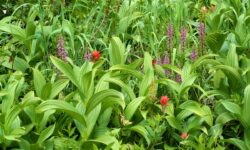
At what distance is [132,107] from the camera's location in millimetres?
3492

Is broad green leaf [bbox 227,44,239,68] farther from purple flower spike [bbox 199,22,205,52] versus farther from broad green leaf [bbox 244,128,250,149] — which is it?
broad green leaf [bbox 244,128,250,149]

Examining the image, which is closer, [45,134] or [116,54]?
[45,134]

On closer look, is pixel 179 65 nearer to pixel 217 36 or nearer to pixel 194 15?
pixel 217 36

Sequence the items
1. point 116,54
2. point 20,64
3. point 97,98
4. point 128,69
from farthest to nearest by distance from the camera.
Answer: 1. point 20,64
2. point 116,54
3. point 128,69
4. point 97,98

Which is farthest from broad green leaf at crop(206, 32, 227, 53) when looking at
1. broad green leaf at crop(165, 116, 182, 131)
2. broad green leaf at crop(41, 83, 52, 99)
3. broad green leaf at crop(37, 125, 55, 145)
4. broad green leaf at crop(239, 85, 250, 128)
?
broad green leaf at crop(37, 125, 55, 145)

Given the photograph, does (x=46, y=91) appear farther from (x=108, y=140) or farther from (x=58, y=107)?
(x=108, y=140)

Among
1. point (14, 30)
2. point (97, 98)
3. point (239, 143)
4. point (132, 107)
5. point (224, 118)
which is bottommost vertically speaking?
point (239, 143)

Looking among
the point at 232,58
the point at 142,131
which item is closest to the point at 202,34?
the point at 232,58

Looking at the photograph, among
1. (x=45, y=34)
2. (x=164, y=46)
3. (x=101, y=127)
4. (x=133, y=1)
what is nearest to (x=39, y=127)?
(x=101, y=127)

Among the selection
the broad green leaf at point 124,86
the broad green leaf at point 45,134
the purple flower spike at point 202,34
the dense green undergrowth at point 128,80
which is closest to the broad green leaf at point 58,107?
the dense green undergrowth at point 128,80

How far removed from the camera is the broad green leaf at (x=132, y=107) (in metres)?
3.48

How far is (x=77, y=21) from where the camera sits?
4.88 meters

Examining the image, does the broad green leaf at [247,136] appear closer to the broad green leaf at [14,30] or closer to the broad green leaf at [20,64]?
the broad green leaf at [20,64]

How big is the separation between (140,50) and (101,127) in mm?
1188
